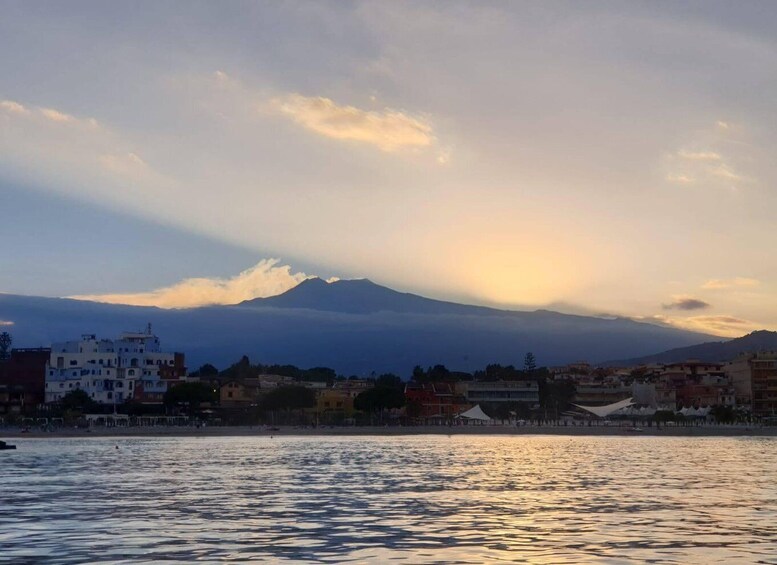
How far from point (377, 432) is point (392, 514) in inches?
5567

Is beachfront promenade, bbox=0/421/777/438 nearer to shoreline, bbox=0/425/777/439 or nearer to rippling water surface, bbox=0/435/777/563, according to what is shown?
shoreline, bbox=0/425/777/439

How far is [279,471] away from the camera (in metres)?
69.1

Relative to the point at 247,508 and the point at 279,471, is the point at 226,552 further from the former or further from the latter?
the point at 279,471

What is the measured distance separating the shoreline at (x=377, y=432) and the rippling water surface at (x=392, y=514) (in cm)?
10109

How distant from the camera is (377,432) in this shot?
180m

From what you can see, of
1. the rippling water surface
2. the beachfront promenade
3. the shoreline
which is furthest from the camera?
the beachfront promenade

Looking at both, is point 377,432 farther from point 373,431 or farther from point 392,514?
point 392,514

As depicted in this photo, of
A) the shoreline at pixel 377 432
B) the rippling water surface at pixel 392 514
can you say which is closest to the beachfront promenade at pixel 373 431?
the shoreline at pixel 377 432

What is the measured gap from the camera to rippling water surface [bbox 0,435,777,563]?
1161 inches

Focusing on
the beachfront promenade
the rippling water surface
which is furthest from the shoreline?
the rippling water surface

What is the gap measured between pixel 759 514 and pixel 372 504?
50.1 feet

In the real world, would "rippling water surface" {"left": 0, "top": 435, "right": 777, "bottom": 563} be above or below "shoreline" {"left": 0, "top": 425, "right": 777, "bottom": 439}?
below

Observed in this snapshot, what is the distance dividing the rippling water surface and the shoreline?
101095 mm

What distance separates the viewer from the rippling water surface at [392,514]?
29484mm
